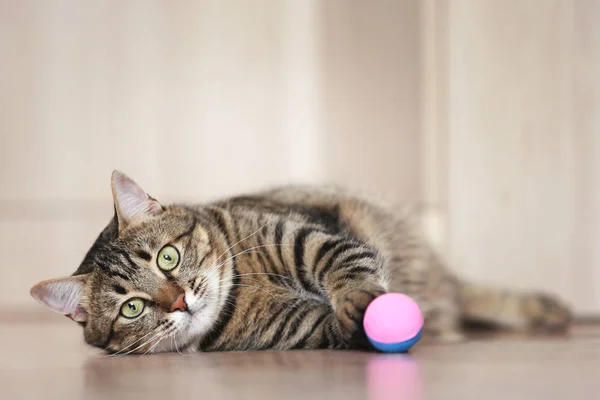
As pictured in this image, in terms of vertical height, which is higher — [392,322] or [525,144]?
[525,144]

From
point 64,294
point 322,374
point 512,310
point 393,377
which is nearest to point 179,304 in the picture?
point 64,294

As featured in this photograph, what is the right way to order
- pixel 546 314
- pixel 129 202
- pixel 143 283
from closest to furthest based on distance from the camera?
pixel 143 283
pixel 129 202
pixel 546 314

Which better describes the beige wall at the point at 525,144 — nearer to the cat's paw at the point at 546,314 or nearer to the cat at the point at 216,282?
the cat's paw at the point at 546,314

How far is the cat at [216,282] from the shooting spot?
4.41 feet

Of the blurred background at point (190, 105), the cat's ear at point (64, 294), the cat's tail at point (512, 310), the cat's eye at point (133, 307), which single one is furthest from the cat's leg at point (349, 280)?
the blurred background at point (190, 105)

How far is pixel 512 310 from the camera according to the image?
81.6 inches

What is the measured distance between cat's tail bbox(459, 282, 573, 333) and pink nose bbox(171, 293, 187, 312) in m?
1.09

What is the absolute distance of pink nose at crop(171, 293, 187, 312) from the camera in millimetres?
1328

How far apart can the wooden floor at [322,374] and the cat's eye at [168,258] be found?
18 cm

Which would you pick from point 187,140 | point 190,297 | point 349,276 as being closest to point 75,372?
point 190,297

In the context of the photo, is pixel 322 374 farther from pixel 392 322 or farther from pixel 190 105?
pixel 190 105

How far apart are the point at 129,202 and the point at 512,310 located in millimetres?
1218

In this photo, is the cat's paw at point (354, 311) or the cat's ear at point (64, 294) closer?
the cat's paw at point (354, 311)

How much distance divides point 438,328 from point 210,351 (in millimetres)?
679
